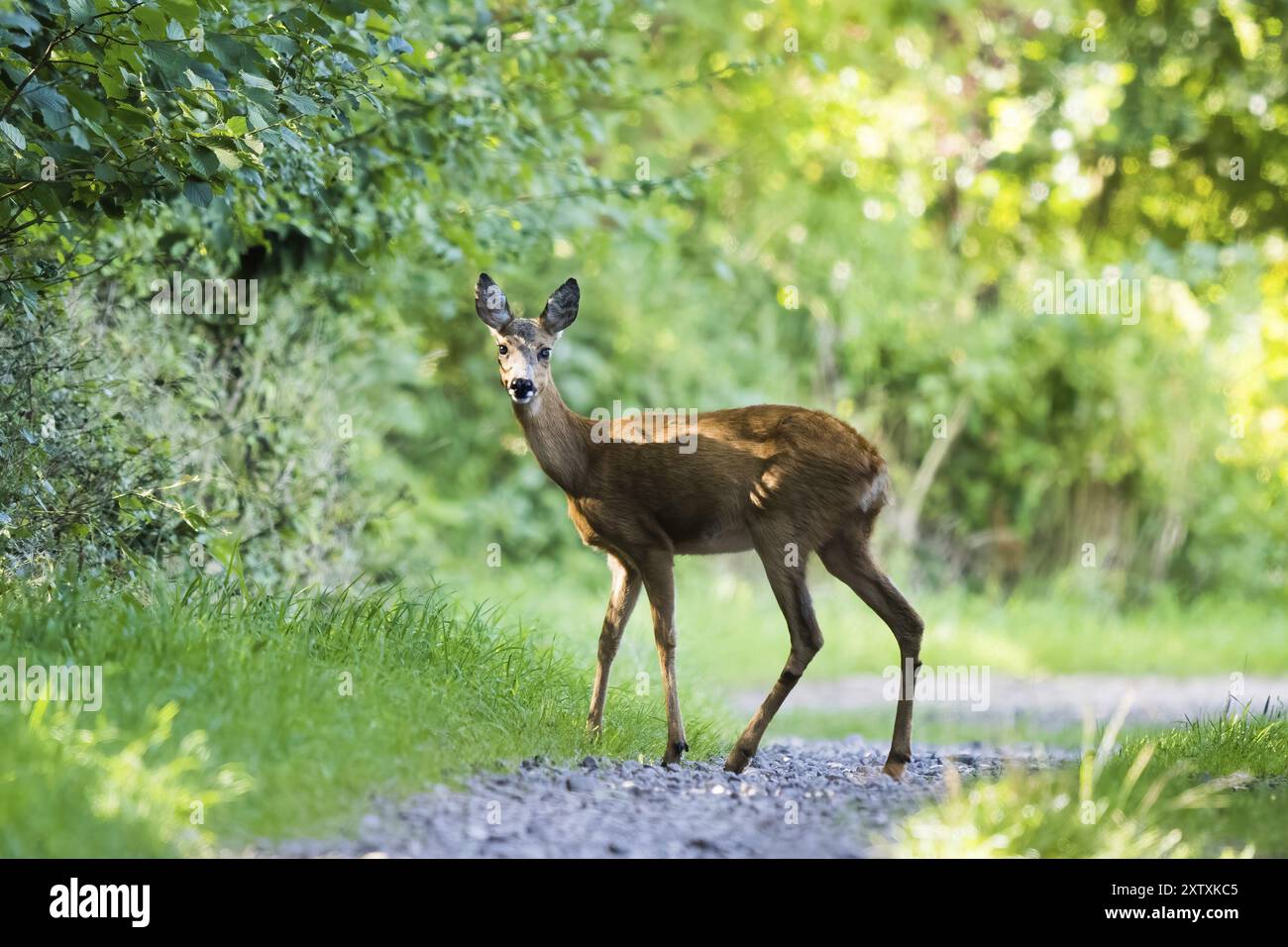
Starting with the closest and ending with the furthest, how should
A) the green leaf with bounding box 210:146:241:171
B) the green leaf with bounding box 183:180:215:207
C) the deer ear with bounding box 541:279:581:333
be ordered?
1. the green leaf with bounding box 210:146:241:171
2. the green leaf with bounding box 183:180:215:207
3. the deer ear with bounding box 541:279:581:333

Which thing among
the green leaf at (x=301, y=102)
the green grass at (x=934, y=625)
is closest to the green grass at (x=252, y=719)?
the green leaf at (x=301, y=102)

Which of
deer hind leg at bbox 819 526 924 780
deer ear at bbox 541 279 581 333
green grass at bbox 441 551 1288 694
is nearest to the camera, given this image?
deer hind leg at bbox 819 526 924 780

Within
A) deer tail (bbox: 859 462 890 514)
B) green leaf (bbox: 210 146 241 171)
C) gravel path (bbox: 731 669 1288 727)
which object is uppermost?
green leaf (bbox: 210 146 241 171)

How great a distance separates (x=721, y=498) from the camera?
702cm

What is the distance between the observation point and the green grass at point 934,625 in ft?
41.8

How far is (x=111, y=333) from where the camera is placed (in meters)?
7.92

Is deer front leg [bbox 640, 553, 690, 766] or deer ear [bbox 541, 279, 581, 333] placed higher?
deer ear [bbox 541, 279, 581, 333]

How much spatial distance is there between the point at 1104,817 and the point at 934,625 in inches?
353

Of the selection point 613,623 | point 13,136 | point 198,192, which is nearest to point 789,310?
point 613,623

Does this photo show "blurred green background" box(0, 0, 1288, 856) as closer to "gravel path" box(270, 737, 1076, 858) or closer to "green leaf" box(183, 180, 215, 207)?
"green leaf" box(183, 180, 215, 207)

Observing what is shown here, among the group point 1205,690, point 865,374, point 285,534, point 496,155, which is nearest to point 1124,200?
point 865,374

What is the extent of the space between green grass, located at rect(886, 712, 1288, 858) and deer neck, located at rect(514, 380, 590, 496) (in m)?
2.30

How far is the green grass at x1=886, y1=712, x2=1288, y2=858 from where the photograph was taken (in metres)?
4.85

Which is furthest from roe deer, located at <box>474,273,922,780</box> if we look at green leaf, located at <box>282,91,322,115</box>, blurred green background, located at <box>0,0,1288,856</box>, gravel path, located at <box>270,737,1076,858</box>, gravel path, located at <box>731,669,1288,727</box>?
gravel path, located at <box>731,669,1288,727</box>
